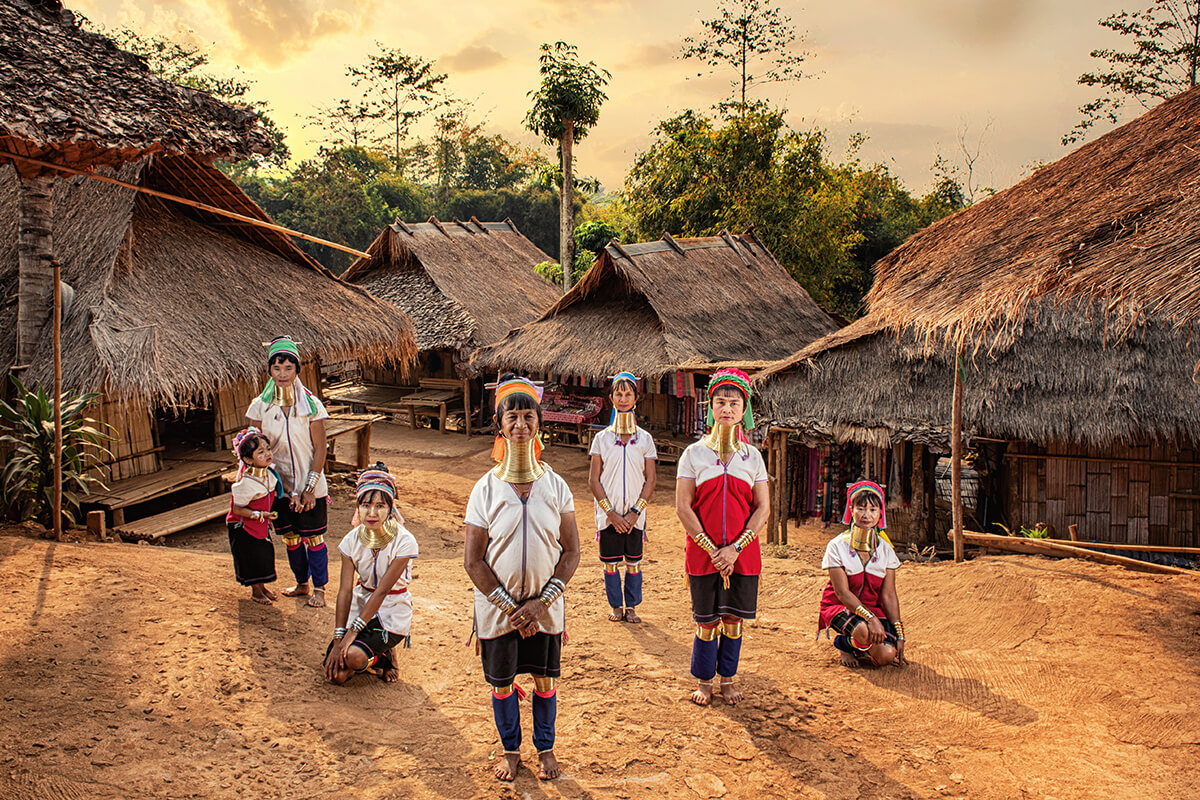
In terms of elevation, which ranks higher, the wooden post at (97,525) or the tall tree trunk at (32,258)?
the tall tree trunk at (32,258)

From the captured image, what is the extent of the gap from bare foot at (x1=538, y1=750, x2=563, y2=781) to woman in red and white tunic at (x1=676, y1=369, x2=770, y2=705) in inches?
40.6

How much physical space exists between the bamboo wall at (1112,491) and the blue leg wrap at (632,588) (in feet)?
19.3

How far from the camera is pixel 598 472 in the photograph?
5770 millimetres

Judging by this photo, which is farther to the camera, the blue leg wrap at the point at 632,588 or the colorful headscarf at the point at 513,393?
the blue leg wrap at the point at 632,588

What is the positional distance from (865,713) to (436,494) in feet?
28.7

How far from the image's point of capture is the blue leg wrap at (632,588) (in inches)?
229

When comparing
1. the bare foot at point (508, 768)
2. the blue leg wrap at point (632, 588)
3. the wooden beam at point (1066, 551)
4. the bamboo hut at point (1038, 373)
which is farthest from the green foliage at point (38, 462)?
the wooden beam at point (1066, 551)

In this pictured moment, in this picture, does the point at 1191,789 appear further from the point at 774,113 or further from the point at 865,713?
the point at 774,113

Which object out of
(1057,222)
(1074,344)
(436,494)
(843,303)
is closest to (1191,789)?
(1074,344)

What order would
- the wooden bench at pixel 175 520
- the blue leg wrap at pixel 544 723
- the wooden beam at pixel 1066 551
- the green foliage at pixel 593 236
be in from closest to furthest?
1. the blue leg wrap at pixel 544 723
2. the wooden beam at pixel 1066 551
3. the wooden bench at pixel 175 520
4. the green foliage at pixel 593 236

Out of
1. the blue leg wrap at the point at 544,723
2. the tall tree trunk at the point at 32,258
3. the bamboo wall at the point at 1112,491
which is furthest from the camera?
the bamboo wall at the point at 1112,491

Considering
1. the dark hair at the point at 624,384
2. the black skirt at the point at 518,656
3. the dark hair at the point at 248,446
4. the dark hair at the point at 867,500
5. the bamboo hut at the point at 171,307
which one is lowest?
the black skirt at the point at 518,656

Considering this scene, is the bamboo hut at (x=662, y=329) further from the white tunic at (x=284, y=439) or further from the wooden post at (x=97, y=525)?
the wooden post at (x=97, y=525)

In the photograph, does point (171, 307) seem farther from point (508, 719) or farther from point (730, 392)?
point (508, 719)
